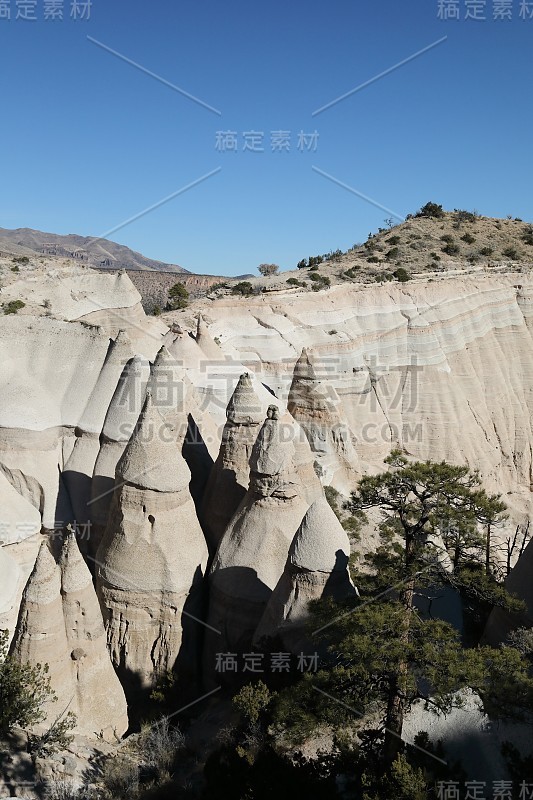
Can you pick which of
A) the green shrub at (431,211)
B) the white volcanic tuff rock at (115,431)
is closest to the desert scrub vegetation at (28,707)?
the white volcanic tuff rock at (115,431)

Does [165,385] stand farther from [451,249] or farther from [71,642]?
[451,249]

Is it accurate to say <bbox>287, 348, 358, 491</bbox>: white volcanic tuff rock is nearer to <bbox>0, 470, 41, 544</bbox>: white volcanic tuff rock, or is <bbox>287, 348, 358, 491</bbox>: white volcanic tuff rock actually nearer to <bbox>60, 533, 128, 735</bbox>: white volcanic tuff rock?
<bbox>0, 470, 41, 544</bbox>: white volcanic tuff rock

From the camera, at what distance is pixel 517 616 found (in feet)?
28.7

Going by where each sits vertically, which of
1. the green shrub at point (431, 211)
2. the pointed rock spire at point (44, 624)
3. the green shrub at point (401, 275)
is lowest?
the pointed rock spire at point (44, 624)

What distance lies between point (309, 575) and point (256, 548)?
1.44m

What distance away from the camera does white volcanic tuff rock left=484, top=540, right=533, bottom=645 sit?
871 cm

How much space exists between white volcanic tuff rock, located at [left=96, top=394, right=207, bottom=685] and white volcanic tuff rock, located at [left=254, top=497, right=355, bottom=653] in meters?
1.82

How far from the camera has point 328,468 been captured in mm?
17719

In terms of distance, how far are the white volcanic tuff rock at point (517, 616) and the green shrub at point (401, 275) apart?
75.2 ft

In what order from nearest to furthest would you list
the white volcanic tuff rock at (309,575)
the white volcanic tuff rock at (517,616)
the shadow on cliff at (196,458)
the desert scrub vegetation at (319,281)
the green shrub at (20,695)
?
1. the green shrub at (20,695)
2. the white volcanic tuff rock at (309,575)
3. the white volcanic tuff rock at (517,616)
4. the shadow on cliff at (196,458)
5. the desert scrub vegetation at (319,281)

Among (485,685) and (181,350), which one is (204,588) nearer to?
(485,685)

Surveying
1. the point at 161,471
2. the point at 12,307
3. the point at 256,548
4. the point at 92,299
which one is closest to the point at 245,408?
the point at 161,471

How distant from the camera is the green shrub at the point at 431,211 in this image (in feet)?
149

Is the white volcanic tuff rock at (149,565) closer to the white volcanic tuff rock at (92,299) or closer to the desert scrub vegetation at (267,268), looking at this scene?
the white volcanic tuff rock at (92,299)
